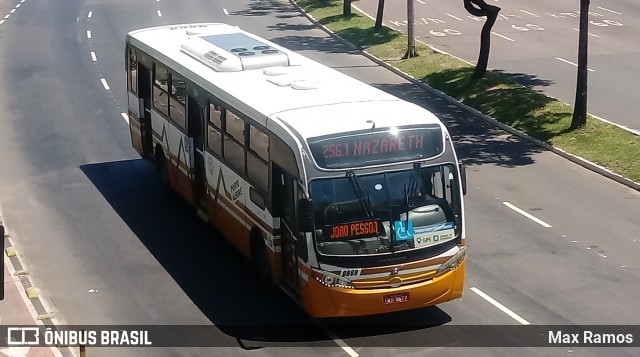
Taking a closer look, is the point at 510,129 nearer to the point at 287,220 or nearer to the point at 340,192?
the point at 287,220

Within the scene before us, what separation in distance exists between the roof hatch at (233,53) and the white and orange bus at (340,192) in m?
1.00

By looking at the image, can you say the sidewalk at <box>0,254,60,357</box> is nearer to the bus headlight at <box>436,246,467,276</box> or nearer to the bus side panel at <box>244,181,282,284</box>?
the bus side panel at <box>244,181,282,284</box>

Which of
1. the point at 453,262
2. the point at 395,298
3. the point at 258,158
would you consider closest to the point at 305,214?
the point at 395,298

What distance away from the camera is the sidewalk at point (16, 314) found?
1639cm

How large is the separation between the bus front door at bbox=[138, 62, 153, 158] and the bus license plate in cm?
1096

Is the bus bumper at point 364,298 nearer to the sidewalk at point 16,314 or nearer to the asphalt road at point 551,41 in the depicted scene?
the sidewalk at point 16,314

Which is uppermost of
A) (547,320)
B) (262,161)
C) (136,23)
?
(262,161)

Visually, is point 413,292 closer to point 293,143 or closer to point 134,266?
point 293,143

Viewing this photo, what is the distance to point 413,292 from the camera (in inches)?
655

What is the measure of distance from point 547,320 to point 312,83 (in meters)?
5.91

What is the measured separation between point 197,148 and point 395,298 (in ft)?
23.2

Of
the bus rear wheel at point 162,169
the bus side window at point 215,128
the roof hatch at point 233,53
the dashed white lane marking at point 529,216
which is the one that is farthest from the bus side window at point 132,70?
the dashed white lane marking at point 529,216

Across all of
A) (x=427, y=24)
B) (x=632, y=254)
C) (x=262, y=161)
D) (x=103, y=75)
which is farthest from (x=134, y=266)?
(x=427, y=24)

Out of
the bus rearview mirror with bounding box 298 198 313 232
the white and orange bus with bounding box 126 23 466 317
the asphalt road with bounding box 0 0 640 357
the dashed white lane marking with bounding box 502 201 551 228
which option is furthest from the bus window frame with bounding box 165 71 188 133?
the dashed white lane marking with bounding box 502 201 551 228
